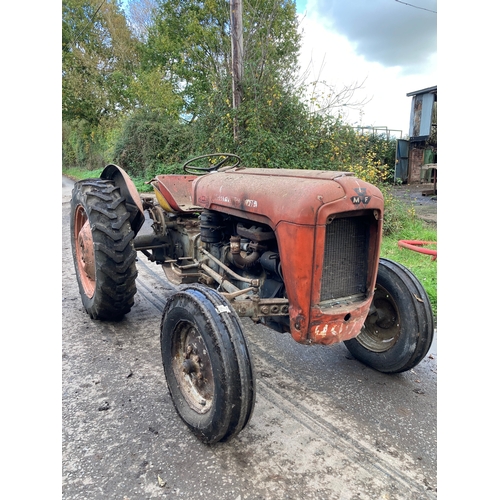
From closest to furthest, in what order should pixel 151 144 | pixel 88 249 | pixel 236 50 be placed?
pixel 88 249
pixel 236 50
pixel 151 144

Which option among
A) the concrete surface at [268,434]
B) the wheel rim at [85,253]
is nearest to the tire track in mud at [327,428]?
the concrete surface at [268,434]

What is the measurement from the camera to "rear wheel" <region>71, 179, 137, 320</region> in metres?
3.16

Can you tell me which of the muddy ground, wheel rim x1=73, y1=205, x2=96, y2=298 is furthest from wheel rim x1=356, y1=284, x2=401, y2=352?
the muddy ground

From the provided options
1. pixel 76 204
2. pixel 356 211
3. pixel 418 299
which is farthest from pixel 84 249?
pixel 418 299

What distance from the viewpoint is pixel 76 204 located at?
3.83 m

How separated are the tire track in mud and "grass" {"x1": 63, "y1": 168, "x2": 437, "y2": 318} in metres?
1.91

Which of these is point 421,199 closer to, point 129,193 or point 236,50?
point 236,50

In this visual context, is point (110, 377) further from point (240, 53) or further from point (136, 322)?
point (240, 53)

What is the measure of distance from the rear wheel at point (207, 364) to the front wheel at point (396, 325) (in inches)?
47.1

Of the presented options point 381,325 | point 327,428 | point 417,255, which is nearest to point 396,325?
point 381,325

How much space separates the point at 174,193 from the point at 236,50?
4.28 meters

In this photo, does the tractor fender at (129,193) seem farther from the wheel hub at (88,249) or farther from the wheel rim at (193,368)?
the wheel rim at (193,368)

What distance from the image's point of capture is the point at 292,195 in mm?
2090

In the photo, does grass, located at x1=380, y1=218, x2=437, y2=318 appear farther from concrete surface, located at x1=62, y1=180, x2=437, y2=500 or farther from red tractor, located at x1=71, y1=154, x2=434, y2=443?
concrete surface, located at x1=62, y1=180, x2=437, y2=500
